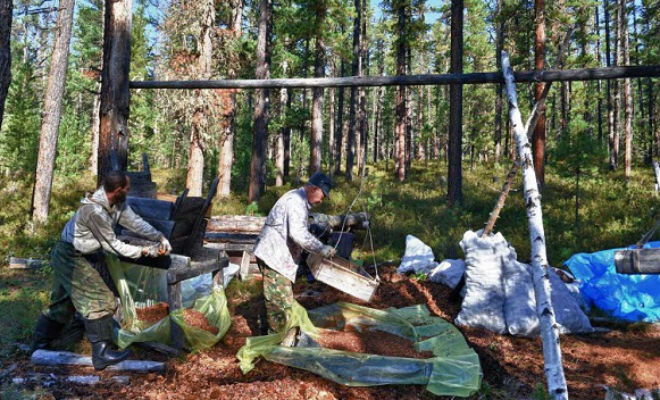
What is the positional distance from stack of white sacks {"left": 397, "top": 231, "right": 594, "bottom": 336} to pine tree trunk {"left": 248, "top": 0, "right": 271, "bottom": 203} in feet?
35.6

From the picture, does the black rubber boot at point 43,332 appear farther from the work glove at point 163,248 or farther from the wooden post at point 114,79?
the wooden post at point 114,79

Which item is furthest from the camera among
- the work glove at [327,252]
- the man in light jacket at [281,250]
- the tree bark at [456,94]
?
the tree bark at [456,94]

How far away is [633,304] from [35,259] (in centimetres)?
1113

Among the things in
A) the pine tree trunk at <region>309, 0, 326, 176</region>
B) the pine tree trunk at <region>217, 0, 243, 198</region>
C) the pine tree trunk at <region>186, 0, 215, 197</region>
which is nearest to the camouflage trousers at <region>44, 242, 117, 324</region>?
the pine tree trunk at <region>186, 0, 215, 197</region>

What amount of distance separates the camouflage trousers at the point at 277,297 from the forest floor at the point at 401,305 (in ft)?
1.90

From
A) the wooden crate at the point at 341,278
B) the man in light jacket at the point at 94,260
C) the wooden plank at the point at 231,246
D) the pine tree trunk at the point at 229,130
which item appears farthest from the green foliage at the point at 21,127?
the wooden crate at the point at 341,278

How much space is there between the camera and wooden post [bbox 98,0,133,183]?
5.25 metres

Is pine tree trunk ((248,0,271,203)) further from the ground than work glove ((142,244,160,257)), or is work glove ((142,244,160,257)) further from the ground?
pine tree trunk ((248,0,271,203))

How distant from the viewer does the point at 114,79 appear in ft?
17.4

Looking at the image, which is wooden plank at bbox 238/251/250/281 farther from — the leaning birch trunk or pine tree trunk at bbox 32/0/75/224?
pine tree trunk at bbox 32/0/75/224

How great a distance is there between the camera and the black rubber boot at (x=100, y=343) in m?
4.24

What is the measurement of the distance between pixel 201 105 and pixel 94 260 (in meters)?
10.5

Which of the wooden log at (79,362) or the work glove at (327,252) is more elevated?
the work glove at (327,252)

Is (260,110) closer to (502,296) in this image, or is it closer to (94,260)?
(502,296)
